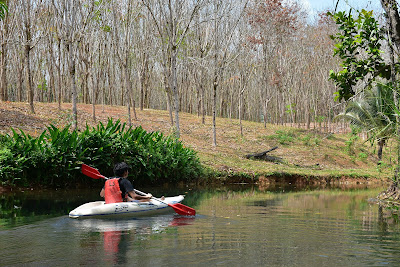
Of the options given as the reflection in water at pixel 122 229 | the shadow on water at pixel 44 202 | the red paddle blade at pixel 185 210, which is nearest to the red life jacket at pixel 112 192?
the reflection in water at pixel 122 229

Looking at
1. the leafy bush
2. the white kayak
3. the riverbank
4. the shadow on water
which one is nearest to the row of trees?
the riverbank

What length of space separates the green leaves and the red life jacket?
5.78 meters

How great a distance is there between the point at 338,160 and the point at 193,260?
78.6 ft

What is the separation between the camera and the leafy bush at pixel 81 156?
1282 centimetres

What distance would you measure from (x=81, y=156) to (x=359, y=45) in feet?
29.7

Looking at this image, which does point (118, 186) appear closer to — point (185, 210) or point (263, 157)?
point (185, 210)

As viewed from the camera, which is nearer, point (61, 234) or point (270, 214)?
point (61, 234)

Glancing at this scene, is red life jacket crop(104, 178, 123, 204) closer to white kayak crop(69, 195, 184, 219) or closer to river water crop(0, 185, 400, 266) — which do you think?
white kayak crop(69, 195, 184, 219)

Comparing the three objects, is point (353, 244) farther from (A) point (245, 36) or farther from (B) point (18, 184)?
(A) point (245, 36)

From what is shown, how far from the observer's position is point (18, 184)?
13.0m

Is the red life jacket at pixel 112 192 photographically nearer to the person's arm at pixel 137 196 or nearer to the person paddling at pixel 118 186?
the person paddling at pixel 118 186

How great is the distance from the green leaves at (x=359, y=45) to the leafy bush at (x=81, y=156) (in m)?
7.41

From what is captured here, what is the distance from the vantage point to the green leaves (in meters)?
10.5

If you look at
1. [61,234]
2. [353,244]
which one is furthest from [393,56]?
[61,234]
